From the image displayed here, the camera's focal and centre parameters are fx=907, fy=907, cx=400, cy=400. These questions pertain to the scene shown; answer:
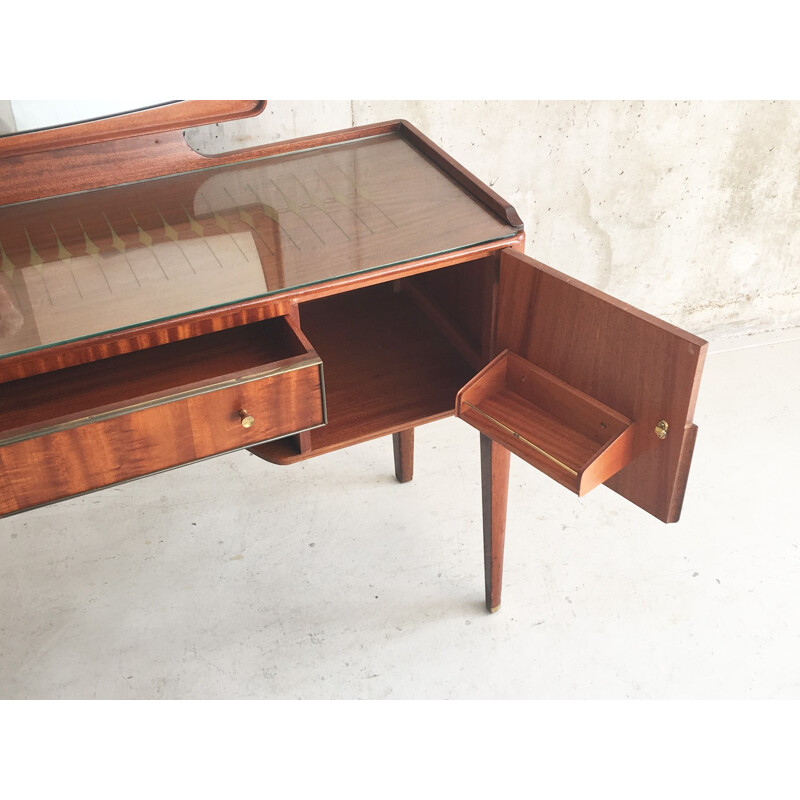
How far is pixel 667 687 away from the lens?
5.17ft

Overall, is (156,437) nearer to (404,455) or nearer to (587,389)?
(587,389)

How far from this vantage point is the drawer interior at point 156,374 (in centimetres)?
119

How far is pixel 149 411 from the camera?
3.80 feet

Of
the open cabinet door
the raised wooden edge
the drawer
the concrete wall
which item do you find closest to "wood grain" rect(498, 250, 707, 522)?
the open cabinet door

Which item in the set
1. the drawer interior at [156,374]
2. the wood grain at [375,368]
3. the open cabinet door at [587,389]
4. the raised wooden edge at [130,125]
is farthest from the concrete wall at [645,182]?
the open cabinet door at [587,389]

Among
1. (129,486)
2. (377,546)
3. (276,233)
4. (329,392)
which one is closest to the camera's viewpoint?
(276,233)

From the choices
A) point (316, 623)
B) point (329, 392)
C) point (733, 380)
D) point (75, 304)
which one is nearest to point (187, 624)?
point (316, 623)

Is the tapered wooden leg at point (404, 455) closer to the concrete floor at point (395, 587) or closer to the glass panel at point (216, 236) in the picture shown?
the concrete floor at point (395, 587)

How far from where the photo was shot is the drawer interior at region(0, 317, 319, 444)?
46.9 inches

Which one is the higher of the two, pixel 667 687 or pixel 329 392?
pixel 329 392

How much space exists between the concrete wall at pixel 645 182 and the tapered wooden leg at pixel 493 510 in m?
0.75

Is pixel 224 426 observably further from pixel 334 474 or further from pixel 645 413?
pixel 334 474

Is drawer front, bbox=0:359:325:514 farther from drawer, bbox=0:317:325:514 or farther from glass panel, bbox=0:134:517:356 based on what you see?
glass panel, bbox=0:134:517:356

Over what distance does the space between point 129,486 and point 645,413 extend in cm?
120
